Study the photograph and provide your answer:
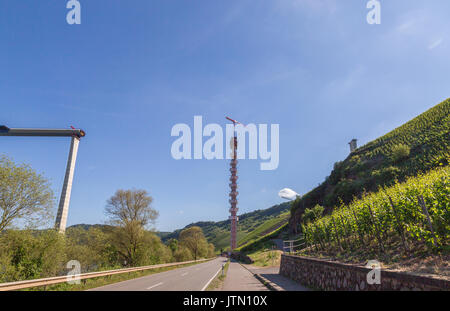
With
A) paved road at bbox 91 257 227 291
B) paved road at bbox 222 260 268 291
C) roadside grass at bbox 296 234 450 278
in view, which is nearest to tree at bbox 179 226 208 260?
paved road at bbox 91 257 227 291

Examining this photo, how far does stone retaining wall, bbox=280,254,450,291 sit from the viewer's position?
4.64 m

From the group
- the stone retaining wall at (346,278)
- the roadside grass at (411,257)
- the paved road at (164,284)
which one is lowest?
the paved road at (164,284)

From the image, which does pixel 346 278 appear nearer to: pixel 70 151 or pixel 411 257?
pixel 411 257

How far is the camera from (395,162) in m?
41.0

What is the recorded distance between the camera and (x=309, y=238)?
677 inches

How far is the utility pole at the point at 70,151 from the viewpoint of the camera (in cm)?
3336

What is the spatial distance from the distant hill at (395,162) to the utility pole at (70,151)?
41113 mm

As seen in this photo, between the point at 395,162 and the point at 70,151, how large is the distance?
57849 mm

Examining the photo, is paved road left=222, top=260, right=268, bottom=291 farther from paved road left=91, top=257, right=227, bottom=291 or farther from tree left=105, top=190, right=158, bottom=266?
tree left=105, top=190, right=158, bottom=266

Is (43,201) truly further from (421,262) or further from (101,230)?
(421,262)

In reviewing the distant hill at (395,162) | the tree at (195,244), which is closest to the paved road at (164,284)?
the distant hill at (395,162)

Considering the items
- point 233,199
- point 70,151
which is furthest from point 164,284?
point 233,199

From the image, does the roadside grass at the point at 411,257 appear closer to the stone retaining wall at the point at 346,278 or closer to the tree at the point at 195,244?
the stone retaining wall at the point at 346,278
